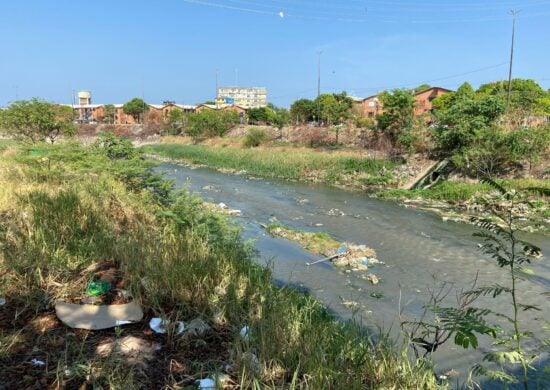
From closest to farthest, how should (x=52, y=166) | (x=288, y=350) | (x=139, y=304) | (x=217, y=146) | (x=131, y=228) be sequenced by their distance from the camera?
(x=288, y=350) → (x=139, y=304) → (x=131, y=228) → (x=52, y=166) → (x=217, y=146)

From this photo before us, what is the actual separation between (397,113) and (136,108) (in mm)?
56446

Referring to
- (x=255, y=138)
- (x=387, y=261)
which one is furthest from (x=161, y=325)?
(x=255, y=138)

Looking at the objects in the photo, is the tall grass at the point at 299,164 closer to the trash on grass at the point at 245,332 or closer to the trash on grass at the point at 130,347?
the trash on grass at the point at 245,332

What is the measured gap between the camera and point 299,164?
28328mm

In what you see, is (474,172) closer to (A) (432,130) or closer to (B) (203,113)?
(A) (432,130)

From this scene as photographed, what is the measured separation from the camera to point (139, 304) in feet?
11.6

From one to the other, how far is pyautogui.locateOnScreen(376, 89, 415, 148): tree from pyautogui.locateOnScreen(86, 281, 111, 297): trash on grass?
82.2ft

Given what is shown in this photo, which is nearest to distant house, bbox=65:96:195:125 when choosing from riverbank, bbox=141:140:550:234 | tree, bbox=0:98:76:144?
riverbank, bbox=141:140:550:234

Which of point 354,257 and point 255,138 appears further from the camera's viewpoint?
point 255,138

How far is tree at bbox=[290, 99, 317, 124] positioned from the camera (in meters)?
50.9

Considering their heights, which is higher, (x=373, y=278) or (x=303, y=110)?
(x=303, y=110)

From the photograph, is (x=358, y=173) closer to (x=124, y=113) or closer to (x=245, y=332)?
(x=245, y=332)

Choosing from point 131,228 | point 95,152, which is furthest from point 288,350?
point 95,152

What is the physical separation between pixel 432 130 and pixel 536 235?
12438 mm
